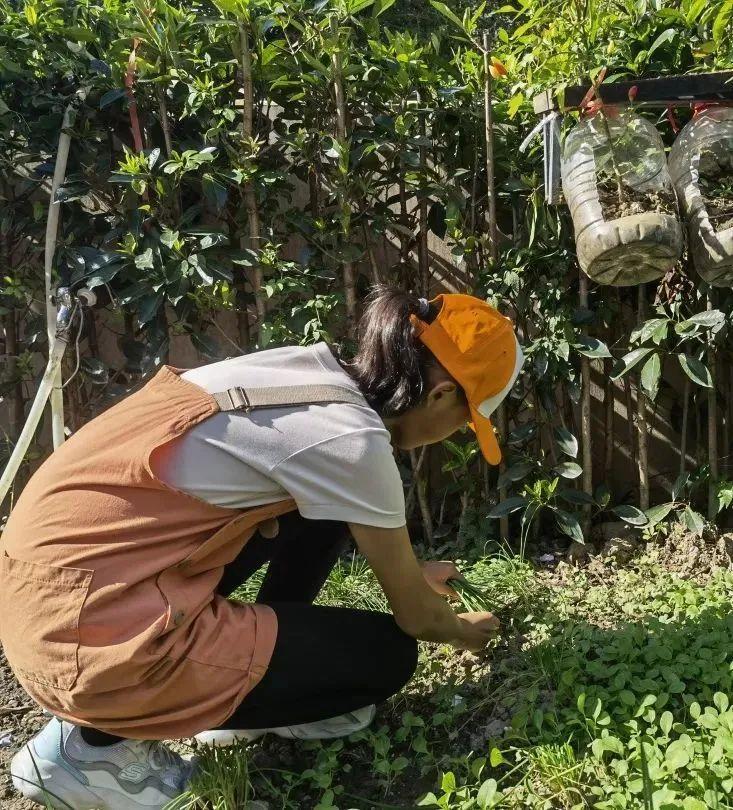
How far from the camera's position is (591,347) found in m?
2.71

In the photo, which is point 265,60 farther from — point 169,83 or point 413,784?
point 413,784

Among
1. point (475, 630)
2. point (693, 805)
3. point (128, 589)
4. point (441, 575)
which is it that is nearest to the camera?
point (693, 805)

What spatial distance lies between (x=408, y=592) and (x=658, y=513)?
1.46m

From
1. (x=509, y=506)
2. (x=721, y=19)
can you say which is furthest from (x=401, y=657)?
(x=721, y=19)

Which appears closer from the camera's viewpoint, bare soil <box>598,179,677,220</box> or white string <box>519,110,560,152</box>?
bare soil <box>598,179,677,220</box>

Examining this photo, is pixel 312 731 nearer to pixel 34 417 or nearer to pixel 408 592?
pixel 408 592

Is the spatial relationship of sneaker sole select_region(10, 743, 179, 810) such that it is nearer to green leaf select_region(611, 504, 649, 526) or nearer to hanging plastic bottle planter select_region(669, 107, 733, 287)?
green leaf select_region(611, 504, 649, 526)

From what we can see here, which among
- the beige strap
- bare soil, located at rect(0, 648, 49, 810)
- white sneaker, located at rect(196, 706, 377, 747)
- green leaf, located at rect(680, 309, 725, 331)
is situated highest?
the beige strap

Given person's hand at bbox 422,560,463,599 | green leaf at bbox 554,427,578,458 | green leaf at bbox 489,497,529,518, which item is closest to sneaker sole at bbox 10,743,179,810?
person's hand at bbox 422,560,463,599

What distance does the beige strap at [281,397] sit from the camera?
5.39 ft

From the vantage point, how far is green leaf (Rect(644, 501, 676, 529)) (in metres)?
2.85

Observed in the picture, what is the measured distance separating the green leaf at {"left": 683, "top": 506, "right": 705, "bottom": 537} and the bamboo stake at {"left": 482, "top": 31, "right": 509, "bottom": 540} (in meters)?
0.62

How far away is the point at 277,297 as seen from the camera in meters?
3.03

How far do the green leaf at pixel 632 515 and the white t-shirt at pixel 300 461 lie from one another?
149cm
